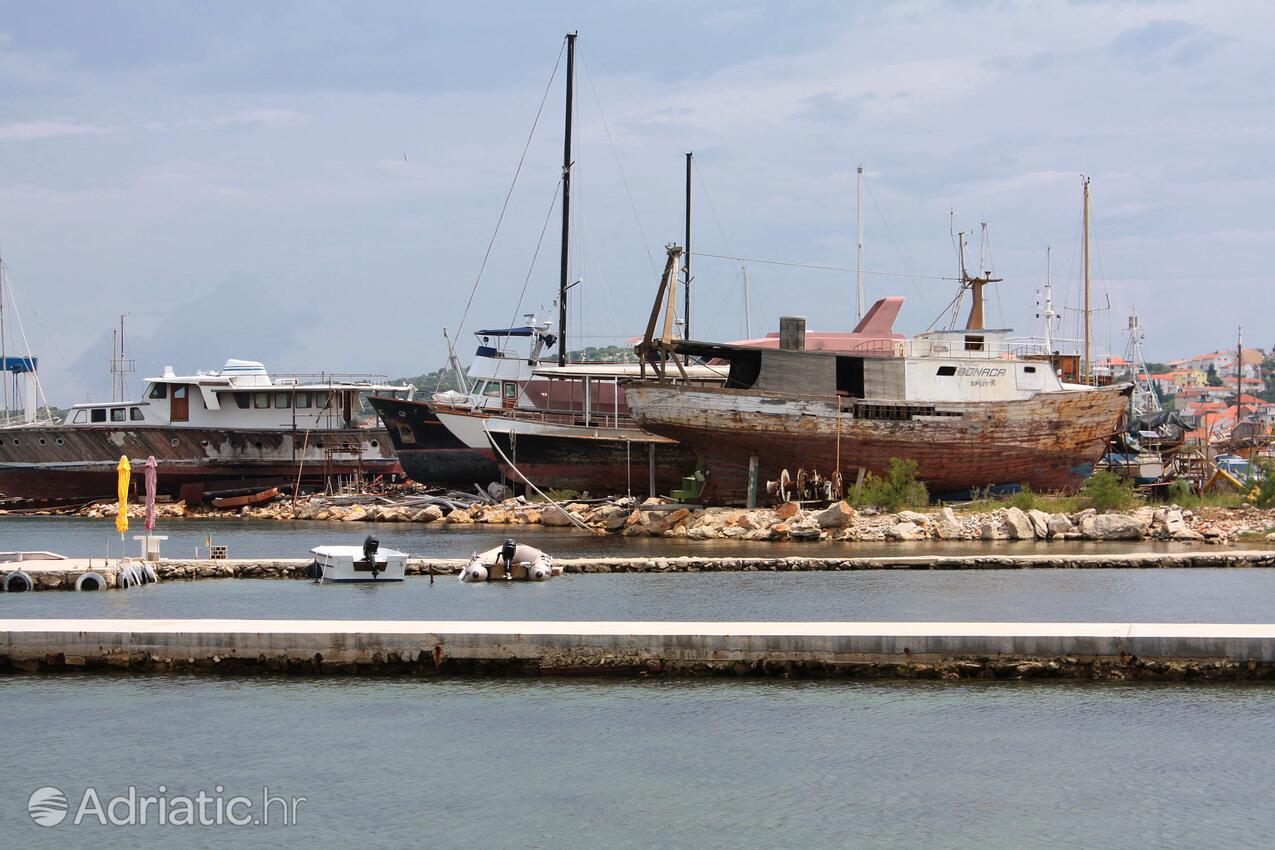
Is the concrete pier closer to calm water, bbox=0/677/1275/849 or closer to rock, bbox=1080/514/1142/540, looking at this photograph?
rock, bbox=1080/514/1142/540

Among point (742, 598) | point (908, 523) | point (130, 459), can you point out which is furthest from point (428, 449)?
point (742, 598)

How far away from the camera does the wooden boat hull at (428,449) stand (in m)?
47.0

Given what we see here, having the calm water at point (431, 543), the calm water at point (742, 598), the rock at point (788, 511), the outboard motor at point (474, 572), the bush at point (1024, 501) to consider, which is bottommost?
the calm water at point (742, 598)

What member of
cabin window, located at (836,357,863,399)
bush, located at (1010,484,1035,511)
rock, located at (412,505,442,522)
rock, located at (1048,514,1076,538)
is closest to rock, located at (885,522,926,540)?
rock, located at (1048,514,1076,538)

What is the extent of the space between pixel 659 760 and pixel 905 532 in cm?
2201

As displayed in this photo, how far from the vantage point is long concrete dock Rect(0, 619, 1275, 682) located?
17.1 m

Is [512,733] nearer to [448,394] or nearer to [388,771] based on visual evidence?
[388,771]

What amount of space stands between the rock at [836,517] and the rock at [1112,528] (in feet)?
19.7

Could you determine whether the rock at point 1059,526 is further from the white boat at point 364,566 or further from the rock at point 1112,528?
the white boat at point 364,566

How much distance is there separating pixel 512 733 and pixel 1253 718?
8.40 meters

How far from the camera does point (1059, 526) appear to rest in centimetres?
3581

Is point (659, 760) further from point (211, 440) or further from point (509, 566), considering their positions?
point (211, 440)

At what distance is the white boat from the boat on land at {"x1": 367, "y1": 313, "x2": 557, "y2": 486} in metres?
19.7

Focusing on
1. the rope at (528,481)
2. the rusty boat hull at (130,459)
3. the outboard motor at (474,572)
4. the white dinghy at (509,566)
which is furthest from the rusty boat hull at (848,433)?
the rusty boat hull at (130,459)
